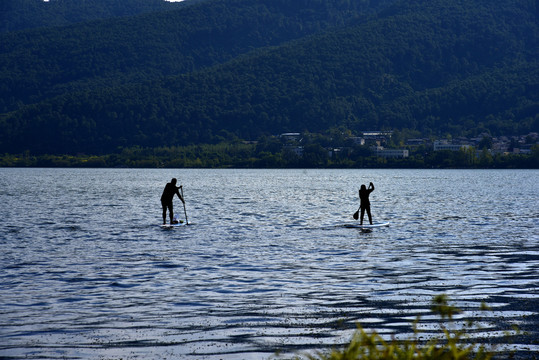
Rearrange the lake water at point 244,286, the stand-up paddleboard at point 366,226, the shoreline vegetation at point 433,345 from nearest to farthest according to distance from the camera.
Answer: the shoreline vegetation at point 433,345
the lake water at point 244,286
the stand-up paddleboard at point 366,226

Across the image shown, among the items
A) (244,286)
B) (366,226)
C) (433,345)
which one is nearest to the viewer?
(433,345)

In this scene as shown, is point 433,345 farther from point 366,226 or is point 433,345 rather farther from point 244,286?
point 366,226

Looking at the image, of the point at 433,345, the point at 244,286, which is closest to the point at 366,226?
the point at 244,286

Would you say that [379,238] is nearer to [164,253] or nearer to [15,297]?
[164,253]

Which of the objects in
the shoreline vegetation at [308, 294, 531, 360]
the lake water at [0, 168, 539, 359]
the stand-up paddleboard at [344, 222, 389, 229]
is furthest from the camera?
the stand-up paddleboard at [344, 222, 389, 229]

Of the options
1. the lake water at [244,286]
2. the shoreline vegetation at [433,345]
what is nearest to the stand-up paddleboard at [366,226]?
the lake water at [244,286]

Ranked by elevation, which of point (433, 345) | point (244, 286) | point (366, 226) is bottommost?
point (366, 226)

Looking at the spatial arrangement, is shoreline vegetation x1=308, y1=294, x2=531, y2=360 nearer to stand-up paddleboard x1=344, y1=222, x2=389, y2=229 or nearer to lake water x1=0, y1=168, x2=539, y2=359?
lake water x1=0, y1=168, x2=539, y2=359

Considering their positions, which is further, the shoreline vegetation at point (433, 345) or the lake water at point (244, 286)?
the lake water at point (244, 286)

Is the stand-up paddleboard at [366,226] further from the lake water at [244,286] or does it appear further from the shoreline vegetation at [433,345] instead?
the shoreline vegetation at [433,345]

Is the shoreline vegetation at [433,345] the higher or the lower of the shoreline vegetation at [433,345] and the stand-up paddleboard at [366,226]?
the higher

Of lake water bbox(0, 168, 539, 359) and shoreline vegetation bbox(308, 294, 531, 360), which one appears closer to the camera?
shoreline vegetation bbox(308, 294, 531, 360)

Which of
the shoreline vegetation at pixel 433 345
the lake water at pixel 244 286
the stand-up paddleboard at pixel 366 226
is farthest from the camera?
the stand-up paddleboard at pixel 366 226

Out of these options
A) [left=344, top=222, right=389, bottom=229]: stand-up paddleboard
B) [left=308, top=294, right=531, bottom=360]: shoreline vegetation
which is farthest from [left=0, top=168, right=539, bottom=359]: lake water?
[left=344, top=222, right=389, bottom=229]: stand-up paddleboard
